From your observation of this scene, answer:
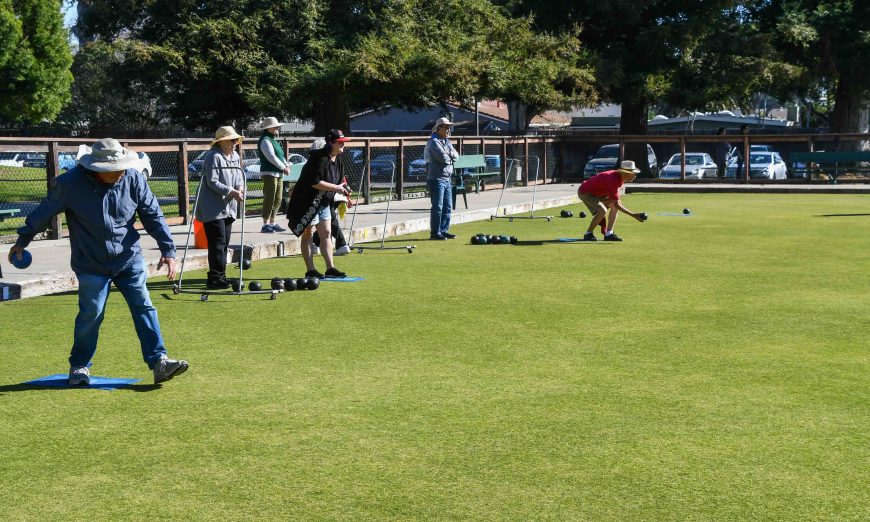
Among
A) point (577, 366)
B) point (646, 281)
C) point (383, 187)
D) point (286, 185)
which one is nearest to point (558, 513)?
point (577, 366)

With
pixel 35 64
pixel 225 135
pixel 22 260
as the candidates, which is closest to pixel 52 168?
pixel 225 135

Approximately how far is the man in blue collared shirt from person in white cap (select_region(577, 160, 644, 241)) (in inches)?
391

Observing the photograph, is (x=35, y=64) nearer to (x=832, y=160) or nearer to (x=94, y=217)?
(x=832, y=160)

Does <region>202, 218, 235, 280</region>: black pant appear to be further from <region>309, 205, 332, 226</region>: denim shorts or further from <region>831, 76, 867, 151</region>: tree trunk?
<region>831, 76, 867, 151</region>: tree trunk

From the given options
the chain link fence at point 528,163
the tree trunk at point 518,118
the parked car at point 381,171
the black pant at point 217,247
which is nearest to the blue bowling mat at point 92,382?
the black pant at point 217,247

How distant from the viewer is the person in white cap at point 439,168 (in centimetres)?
1623

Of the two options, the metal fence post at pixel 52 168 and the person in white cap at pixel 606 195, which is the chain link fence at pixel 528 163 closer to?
the metal fence post at pixel 52 168

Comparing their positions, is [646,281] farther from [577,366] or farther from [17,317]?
[17,317]

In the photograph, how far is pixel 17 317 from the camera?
9.74 meters

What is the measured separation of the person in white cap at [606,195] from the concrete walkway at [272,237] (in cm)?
252

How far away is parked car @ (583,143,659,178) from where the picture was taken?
34.2 meters

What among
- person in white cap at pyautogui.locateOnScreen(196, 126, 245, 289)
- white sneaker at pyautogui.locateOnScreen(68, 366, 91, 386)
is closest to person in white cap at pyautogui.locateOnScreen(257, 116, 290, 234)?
person in white cap at pyautogui.locateOnScreen(196, 126, 245, 289)

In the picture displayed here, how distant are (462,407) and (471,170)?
2104 centimetres

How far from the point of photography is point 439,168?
16406mm
